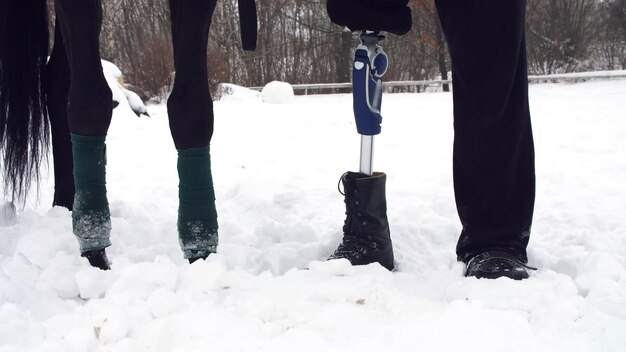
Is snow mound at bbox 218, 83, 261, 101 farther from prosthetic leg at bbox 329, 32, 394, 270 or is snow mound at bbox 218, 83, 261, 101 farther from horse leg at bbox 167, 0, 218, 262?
horse leg at bbox 167, 0, 218, 262

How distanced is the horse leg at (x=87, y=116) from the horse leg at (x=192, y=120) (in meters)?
0.18

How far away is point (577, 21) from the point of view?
18.8 m

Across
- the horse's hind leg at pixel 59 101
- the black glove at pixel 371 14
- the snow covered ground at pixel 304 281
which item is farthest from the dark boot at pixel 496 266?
the horse's hind leg at pixel 59 101

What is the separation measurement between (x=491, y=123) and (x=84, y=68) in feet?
3.24

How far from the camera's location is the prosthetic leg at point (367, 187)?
5.12 ft

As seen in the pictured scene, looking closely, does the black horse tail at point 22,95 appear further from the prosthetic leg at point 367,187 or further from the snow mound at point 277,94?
the snow mound at point 277,94

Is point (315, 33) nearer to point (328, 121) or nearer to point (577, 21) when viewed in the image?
point (577, 21)

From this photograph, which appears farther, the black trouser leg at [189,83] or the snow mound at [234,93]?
the snow mound at [234,93]

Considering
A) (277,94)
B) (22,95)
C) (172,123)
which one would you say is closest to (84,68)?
(172,123)

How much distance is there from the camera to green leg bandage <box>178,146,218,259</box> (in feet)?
4.61

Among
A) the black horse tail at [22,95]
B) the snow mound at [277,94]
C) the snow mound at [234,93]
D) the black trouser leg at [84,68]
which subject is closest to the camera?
the black trouser leg at [84,68]

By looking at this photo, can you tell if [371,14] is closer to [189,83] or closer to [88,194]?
[189,83]

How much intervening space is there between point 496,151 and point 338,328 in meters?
0.65

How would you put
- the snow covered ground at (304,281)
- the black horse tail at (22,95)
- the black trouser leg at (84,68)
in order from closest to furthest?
the snow covered ground at (304,281) → the black trouser leg at (84,68) → the black horse tail at (22,95)
